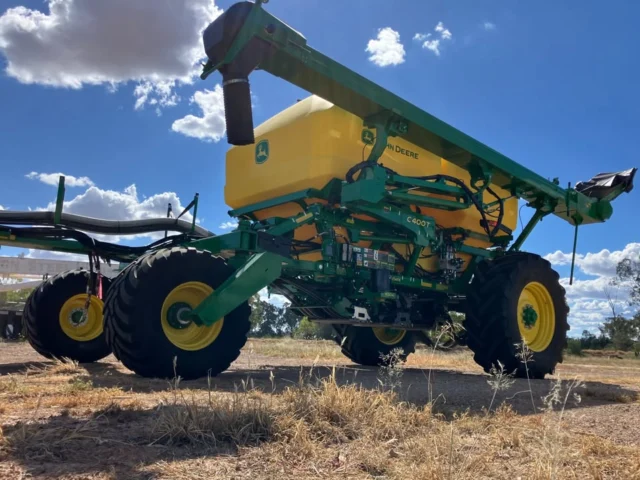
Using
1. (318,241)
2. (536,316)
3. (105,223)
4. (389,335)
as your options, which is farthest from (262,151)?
(536,316)

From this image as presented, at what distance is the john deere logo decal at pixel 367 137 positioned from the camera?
731 cm

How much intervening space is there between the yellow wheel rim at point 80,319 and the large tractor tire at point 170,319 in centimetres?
259

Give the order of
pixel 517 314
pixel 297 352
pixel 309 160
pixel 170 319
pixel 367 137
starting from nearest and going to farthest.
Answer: pixel 170 319 → pixel 309 160 → pixel 367 137 → pixel 517 314 → pixel 297 352

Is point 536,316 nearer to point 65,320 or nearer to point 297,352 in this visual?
point 297,352

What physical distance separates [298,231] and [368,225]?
980 millimetres

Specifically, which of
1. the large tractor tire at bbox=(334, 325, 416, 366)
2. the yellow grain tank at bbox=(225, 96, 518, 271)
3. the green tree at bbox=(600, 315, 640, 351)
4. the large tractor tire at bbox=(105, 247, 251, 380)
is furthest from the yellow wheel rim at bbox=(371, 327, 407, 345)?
the green tree at bbox=(600, 315, 640, 351)

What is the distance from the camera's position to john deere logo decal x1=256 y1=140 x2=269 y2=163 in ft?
25.6

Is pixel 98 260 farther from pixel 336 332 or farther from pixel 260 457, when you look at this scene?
pixel 260 457

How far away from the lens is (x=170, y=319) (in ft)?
18.6

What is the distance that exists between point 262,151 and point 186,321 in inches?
118

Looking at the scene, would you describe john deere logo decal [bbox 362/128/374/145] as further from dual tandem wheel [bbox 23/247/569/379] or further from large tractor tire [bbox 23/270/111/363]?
large tractor tire [bbox 23/270/111/363]

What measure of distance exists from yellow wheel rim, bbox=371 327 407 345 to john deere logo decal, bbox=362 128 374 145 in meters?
3.95

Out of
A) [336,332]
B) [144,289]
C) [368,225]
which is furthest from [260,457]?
[336,332]

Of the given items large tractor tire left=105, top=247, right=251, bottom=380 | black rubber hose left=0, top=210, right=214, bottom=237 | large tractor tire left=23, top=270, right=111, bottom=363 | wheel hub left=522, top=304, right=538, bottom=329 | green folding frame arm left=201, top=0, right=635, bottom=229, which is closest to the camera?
green folding frame arm left=201, top=0, right=635, bottom=229
